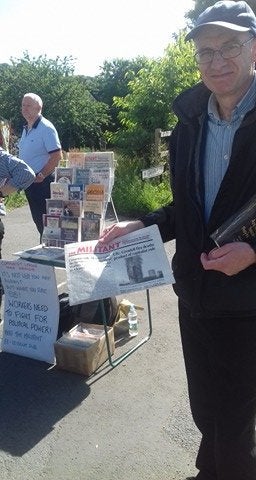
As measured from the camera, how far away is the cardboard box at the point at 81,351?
3.45 m

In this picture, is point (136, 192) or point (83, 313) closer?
point (83, 313)

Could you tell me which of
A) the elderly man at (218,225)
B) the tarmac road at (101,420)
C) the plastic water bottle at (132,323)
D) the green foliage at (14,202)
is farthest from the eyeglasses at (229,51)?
the green foliage at (14,202)

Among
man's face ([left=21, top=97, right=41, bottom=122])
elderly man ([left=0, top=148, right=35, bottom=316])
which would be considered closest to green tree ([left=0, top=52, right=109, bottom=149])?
man's face ([left=21, top=97, right=41, bottom=122])

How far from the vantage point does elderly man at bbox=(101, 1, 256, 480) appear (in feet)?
5.28

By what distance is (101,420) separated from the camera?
9.88 feet

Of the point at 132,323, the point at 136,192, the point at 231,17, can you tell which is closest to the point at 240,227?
the point at 231,17

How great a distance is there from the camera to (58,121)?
17500 mm

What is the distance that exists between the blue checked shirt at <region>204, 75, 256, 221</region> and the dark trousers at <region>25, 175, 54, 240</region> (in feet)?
12.9

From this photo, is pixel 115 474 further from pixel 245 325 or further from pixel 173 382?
pixel 245 325

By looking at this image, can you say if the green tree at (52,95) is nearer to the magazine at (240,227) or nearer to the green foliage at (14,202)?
the green foliage at (14,202)

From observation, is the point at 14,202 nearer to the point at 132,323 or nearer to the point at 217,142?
the point at 132,323

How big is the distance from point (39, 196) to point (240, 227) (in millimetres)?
4308

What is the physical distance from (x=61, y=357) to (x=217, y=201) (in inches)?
90.0

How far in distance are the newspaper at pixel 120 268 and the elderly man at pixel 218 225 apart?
0.23m
